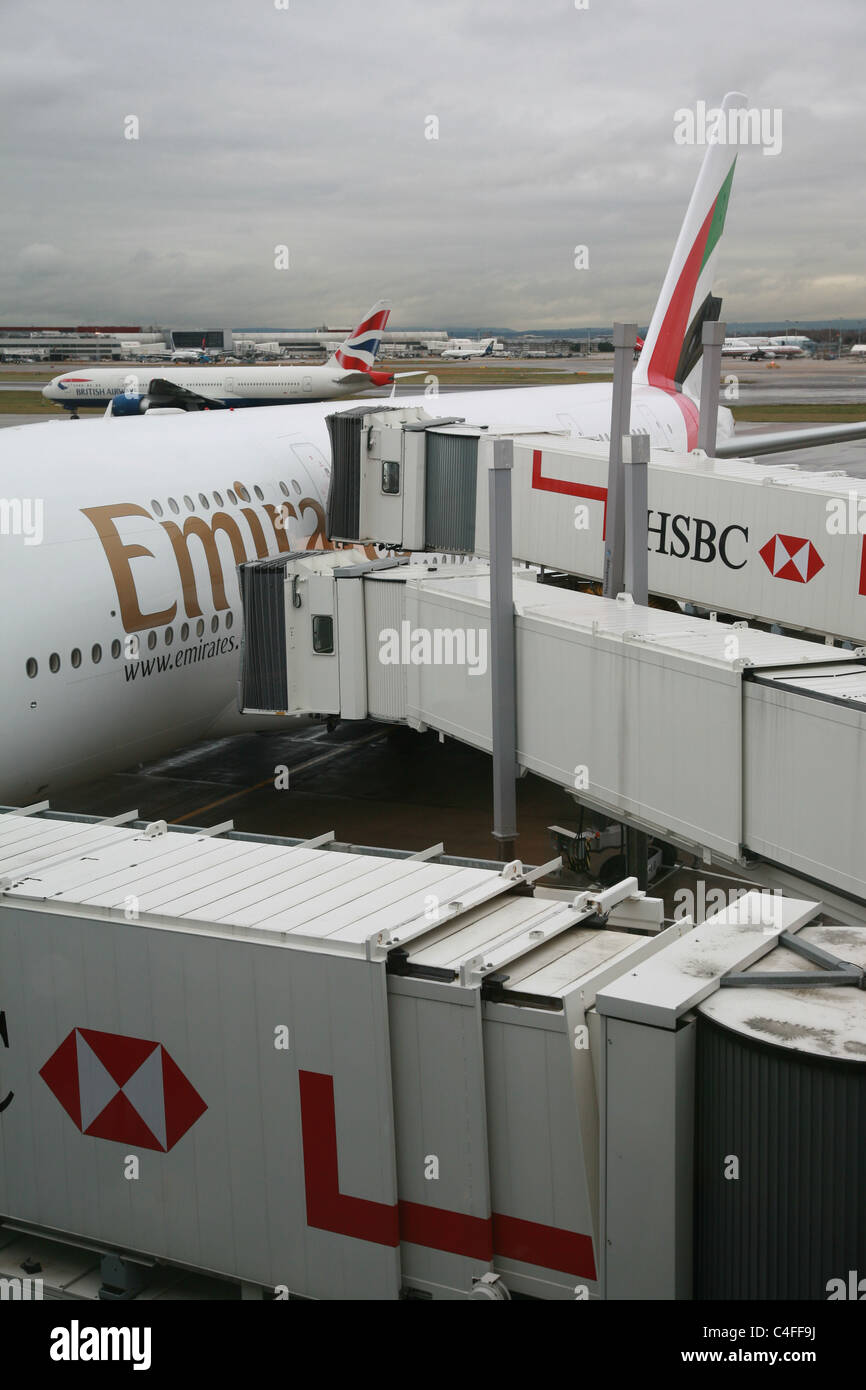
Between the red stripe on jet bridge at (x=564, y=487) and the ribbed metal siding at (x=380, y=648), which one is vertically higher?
the red stripe on jet bridge at (x=564, y=487)

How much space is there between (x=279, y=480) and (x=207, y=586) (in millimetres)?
3604

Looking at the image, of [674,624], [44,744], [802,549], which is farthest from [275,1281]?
[802,549]

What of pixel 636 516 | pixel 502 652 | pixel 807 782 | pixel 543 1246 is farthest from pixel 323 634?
pixel 543 1246

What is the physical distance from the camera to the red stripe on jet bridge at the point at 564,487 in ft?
64.7

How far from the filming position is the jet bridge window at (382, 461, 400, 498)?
21594 mm

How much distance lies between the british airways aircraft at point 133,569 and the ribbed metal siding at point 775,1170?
10.7 metres

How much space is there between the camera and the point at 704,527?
18453 millimetres

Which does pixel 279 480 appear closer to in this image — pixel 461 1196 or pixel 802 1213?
pixel 461 1196

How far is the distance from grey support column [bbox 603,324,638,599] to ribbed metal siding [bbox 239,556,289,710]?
4325 mm

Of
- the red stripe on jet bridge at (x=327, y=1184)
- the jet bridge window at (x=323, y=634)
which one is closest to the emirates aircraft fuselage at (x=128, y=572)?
the jet bridge window at (x=323, y=634)

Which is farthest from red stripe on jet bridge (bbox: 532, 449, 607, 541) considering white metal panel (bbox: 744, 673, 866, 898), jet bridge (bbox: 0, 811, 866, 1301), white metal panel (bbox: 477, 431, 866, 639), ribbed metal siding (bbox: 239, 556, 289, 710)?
jet bridge (bbox: 0, 811, 866, 1301)

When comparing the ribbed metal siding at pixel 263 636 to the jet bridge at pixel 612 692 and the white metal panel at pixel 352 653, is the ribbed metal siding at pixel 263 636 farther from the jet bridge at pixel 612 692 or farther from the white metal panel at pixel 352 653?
the white metal panel at pixel 352 653

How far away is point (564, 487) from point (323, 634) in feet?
16.7
